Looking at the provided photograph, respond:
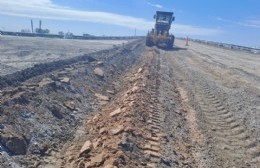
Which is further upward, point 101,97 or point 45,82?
point 45,82

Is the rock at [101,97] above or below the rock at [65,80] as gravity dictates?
below

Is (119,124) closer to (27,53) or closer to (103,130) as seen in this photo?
(103,130)

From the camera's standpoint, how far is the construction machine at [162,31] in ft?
141

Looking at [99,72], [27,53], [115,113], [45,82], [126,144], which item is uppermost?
[45,82]

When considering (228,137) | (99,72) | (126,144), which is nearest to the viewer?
(126,144)

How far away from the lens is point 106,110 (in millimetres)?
12219

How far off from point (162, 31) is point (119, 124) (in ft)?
115

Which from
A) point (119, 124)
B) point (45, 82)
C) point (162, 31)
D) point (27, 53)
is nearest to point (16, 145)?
point (119, 124)

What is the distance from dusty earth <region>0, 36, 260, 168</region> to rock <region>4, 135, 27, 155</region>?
2 centimetres

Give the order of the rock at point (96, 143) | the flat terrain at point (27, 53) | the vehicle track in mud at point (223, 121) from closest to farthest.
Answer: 1. the rock at point (96, 143)
2. the vehicle track in mud at point (223, 121)
3. the flat terrain at point (27, 53)

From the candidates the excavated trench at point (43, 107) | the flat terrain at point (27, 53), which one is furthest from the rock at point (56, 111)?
the flat terrain at point (27, 53)

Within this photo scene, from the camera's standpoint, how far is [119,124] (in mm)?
9812

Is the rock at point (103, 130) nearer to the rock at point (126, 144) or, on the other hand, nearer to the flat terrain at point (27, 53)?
the rock at point (126, 144)

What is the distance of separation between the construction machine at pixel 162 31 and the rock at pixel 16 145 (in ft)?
117
